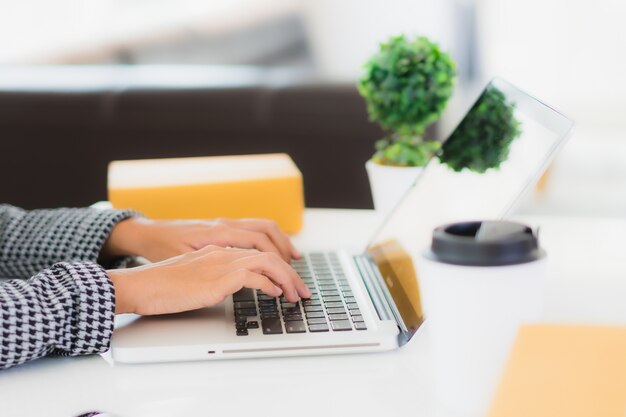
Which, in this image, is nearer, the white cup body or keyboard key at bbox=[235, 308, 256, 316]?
the white cup body

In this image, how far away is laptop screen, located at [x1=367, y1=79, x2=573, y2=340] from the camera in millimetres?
880

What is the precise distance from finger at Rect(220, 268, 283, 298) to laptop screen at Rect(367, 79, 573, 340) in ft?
0.44

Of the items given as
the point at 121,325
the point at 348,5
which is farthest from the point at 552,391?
the point at 348,5

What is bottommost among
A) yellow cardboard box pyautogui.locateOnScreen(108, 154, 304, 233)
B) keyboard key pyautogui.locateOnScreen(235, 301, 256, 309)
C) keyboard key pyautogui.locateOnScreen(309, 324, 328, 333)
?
yellow cardboard box pyautogui.locateOnScreen(108, 154, 304, 233)

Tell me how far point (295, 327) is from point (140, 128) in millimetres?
1579

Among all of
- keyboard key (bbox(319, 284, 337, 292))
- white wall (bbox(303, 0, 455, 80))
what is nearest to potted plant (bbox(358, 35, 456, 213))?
keyboard key (bbox(319, 284, 337, 292))

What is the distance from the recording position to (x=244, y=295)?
97 centimetres

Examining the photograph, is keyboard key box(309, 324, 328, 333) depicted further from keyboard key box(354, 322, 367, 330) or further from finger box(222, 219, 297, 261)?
finger box(222, 219, 297, 261)

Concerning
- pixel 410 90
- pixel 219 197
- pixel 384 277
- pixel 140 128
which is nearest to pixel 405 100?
pixel 410 90

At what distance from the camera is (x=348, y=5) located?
130 inches

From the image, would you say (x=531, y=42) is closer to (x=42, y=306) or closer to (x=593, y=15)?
(x=593, y=15)

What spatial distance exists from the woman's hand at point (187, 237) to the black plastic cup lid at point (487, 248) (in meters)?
Answer: 0.47

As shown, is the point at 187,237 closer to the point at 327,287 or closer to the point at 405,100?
the point at 327,287

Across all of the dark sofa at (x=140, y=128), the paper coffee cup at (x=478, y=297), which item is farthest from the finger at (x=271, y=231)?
the dark sofa at (x=140, y=128)
